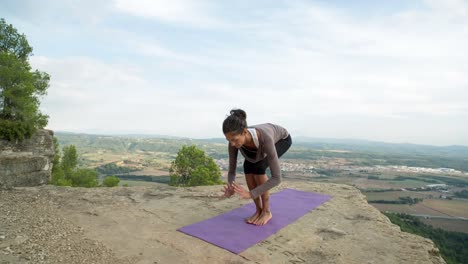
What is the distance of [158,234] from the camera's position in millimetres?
3916

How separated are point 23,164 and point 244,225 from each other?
25.7 feet

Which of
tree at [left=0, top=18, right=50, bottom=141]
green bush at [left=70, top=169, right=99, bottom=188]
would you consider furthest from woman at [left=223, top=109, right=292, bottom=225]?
green bush at [left=70, top=169, right=99, bottom=188]

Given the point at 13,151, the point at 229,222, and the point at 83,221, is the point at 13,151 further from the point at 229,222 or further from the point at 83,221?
the point at 229,222

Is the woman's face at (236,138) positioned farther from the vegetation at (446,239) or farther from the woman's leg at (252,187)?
the vegetation at (446,239)

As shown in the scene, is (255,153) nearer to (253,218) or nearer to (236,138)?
(236,138)

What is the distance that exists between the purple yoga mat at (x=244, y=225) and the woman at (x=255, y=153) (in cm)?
25

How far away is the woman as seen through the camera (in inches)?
148

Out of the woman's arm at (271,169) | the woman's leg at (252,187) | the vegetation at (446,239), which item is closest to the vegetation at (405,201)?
the vegetation at (446,239)

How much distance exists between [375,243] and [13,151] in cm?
1198

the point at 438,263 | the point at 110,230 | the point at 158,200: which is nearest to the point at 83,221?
the point at 110,230

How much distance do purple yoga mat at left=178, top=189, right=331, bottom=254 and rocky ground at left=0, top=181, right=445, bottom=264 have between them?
5.2 inches

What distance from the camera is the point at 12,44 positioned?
14.9m

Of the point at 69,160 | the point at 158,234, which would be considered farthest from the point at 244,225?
the point at 69,160

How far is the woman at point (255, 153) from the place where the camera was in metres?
3.77
